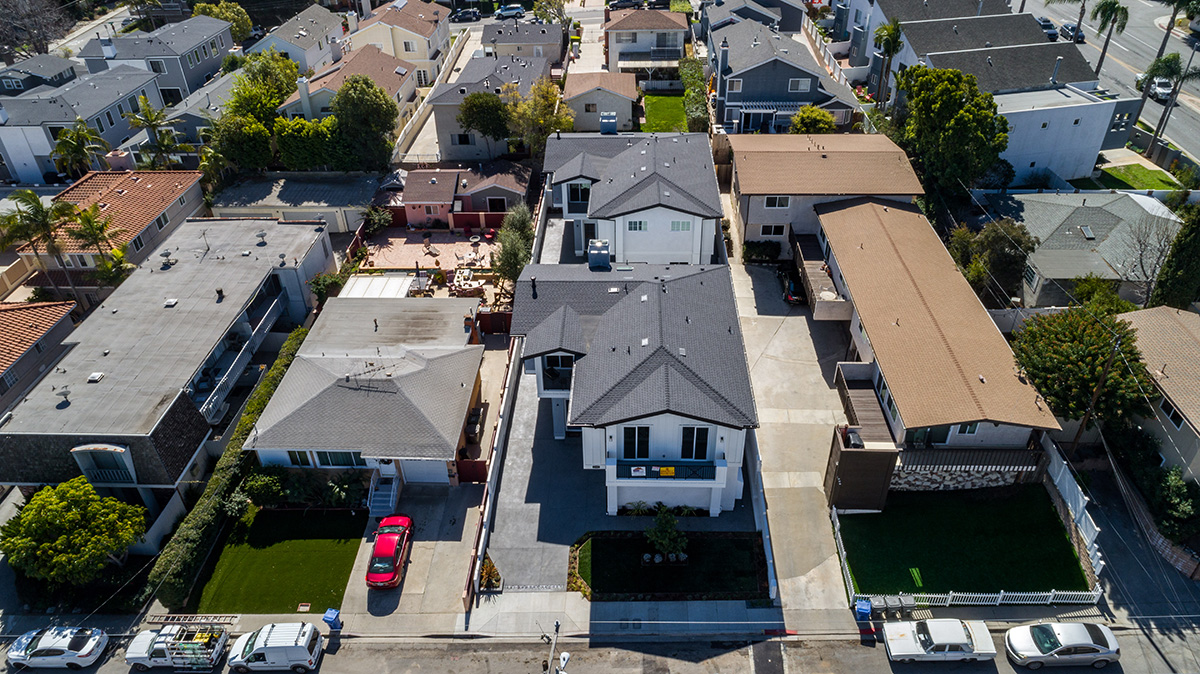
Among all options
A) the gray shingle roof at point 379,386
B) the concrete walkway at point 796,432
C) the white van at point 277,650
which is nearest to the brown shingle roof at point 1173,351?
the concrete walkway at point 796,432

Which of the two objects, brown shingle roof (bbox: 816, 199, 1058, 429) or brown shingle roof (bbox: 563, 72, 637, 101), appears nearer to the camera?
brown shingle roof (bbox: 816, 199, 1058, 429)

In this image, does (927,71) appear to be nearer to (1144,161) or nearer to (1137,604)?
(1144,161)

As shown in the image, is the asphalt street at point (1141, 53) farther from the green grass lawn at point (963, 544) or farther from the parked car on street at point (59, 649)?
the parked car on street at point (59, 649)

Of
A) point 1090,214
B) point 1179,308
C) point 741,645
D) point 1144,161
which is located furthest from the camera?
point 1144,161

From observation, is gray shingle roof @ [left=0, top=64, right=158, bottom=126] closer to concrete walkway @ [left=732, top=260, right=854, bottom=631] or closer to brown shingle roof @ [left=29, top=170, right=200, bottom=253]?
brown shingle roof @ [left=29, top=170, right=200, bottom=253]

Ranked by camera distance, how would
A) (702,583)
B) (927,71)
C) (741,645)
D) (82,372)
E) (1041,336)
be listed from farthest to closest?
(927,71) < (82,372) < (1041,336) < (702,583) < (741,645)

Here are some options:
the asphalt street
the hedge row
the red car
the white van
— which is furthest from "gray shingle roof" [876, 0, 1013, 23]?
the white van

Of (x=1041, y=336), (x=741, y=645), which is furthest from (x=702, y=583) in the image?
(x=1041, y=336)
